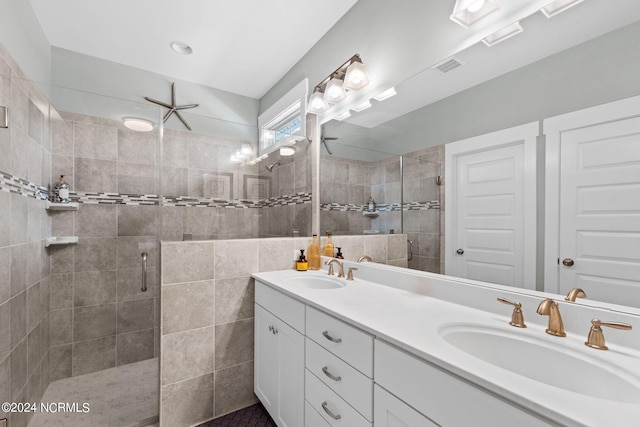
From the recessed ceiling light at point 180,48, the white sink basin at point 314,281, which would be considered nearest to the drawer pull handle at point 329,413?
the white sink basin at point 314,281

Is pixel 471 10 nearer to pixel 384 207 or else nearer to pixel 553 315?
pixel 384 207

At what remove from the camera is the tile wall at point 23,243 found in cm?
145

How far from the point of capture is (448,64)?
1290 millimetres

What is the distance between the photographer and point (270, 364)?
5.27ft

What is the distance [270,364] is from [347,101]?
1.82m

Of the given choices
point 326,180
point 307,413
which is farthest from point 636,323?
point 326,180

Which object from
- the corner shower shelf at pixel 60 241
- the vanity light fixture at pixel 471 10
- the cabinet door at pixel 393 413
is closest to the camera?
the cabinet door at pixel 393 413

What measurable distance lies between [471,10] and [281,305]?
167 cm

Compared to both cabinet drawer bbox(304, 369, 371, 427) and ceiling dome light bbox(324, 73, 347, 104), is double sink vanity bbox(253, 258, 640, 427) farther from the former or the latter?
ceiling dome light bbox(324, 73, 347, 104)

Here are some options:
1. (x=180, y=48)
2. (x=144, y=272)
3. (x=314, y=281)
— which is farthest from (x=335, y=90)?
(x=144, y=272)

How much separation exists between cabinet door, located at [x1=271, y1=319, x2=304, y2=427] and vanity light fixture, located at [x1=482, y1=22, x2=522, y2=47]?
1.50 m

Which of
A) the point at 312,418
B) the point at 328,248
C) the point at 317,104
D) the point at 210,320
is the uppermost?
the point at 317,104

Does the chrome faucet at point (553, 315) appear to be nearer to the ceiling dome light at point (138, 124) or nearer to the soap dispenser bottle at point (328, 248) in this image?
the soap dispenser bottle at point (328, 248)

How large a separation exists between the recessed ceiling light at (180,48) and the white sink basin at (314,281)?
7.19 ft
